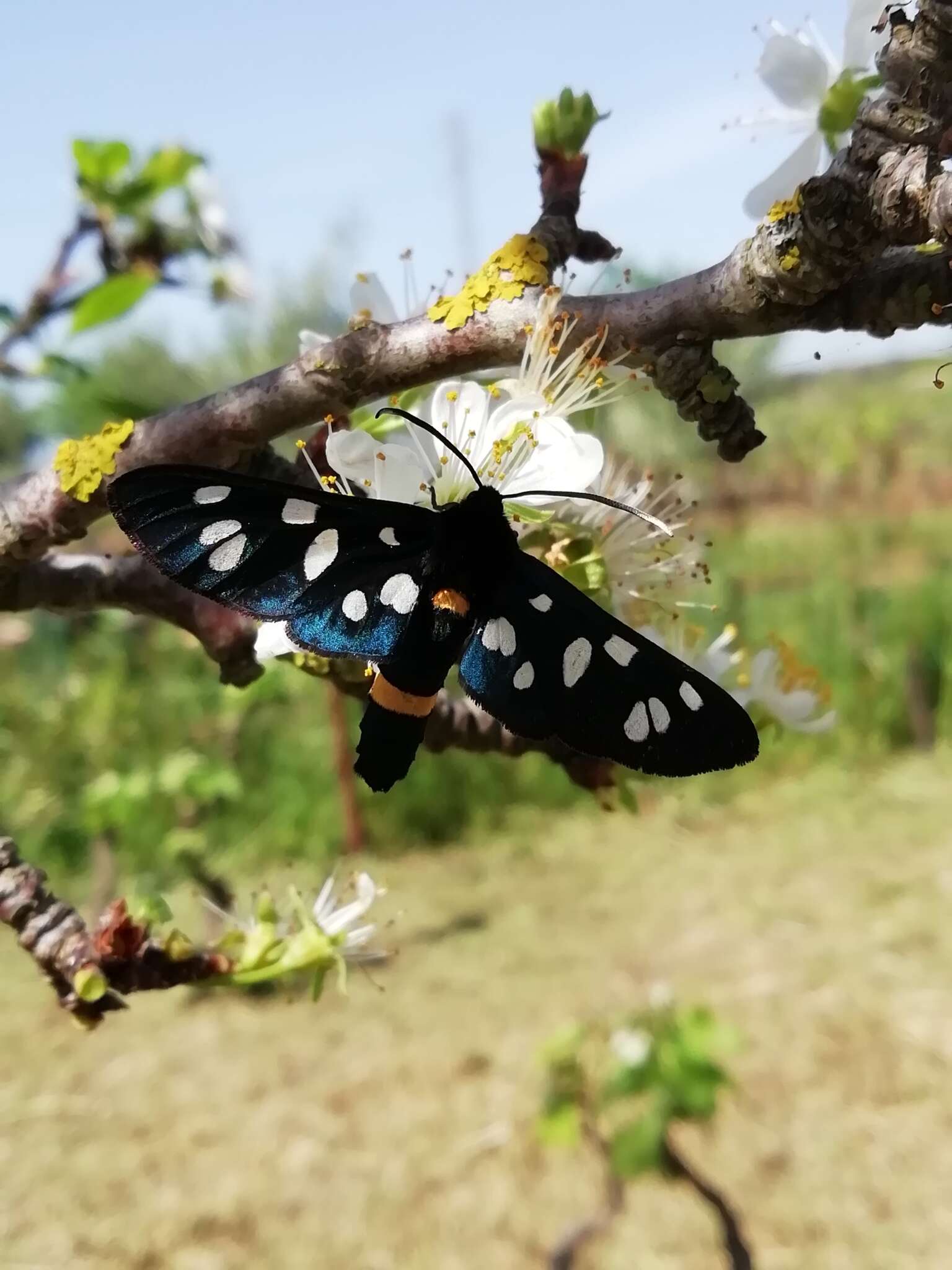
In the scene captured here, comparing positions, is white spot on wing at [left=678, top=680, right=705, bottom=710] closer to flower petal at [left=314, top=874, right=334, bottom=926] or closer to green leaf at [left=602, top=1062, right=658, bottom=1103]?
flower petal at [left=314, top=874, right=334, bottom=926]

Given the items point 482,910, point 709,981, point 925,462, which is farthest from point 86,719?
point 925,462

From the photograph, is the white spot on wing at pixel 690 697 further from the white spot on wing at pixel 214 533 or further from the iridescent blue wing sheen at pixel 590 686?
the white spot on wing at pixel 214 533

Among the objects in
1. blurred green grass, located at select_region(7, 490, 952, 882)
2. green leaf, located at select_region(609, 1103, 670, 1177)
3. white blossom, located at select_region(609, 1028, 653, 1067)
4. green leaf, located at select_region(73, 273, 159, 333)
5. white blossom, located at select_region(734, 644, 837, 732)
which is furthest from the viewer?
blurred green grass, located at select_region(7, 490, 952, 882)

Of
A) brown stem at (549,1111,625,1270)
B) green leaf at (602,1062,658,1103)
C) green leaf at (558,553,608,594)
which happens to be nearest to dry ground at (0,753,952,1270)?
Result: brown stem at (549,1111,625,1270)

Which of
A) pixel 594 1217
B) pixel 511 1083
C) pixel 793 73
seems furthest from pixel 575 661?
pixel 511 1083

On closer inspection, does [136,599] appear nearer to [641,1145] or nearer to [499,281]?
[499,281]

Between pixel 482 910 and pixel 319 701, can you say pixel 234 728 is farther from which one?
pixel 482 910
